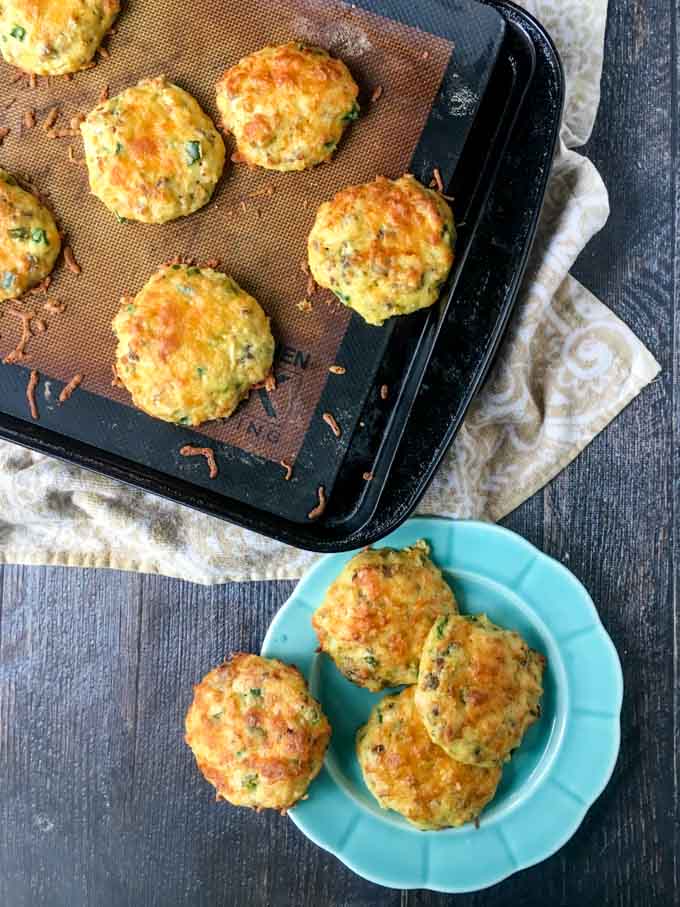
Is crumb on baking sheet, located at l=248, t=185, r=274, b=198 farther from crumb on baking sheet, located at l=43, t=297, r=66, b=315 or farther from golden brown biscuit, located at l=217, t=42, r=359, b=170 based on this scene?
crumb on baking sheet, located at l=43, t=297, r=66, b=315

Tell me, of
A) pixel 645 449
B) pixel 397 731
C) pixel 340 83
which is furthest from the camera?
pixel 645 449

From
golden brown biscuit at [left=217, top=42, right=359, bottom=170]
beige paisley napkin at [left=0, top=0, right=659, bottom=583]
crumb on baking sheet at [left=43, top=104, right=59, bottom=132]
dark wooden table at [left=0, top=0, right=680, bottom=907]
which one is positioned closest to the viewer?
golden brown biscuit at [left=217, top=42, right=359, bottom=170]

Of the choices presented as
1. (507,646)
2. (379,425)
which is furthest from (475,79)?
(507,646)

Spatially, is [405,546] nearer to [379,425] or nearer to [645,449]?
[379,425]

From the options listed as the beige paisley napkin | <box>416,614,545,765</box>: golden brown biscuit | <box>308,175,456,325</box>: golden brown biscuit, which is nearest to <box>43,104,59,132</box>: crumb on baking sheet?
<box>308,175,456,325</box>: golden brown biscuit

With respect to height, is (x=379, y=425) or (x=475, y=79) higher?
(x=475, y=79)

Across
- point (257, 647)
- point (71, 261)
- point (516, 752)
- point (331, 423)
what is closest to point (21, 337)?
point (71, 261)
